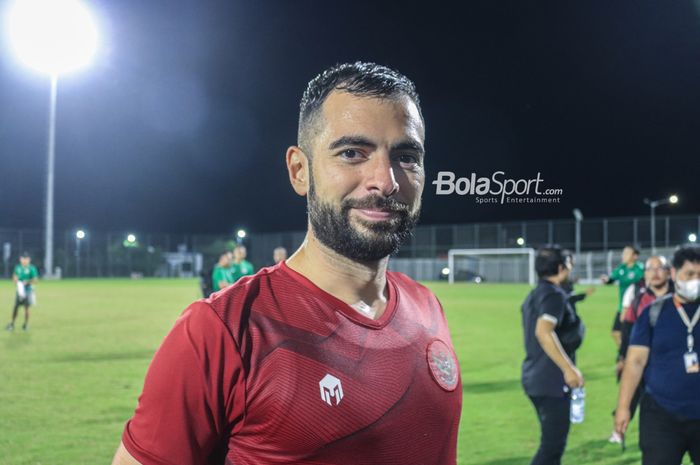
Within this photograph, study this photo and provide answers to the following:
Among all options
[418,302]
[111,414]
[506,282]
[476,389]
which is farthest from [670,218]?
[418,302]

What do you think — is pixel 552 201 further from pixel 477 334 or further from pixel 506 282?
pixel 506 282

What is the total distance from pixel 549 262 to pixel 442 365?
4.25 metres

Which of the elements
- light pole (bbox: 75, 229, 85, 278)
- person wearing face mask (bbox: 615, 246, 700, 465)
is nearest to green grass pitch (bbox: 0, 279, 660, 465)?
person wearing face mask (bbox: 615, 246, 700, 465)

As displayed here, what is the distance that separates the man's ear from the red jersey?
0.22m

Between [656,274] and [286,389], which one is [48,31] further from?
[286,389]

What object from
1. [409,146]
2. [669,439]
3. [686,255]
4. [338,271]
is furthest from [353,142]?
[686,255]

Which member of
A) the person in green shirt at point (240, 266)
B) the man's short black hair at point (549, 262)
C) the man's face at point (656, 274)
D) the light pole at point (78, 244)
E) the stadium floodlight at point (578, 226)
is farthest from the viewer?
the light pole at point (78, 244)

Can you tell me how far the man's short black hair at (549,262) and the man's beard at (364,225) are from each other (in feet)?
14.3

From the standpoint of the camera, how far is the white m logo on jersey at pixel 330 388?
1666mm

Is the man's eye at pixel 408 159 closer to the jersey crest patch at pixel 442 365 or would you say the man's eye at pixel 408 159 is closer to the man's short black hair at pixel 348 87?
the man's short black hair at pixel 348 87

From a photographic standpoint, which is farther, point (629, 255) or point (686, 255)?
point (629, 255)

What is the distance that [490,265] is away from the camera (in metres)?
58.8

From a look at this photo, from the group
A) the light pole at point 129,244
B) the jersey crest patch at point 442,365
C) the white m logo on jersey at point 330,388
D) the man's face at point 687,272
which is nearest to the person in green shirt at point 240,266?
the man's face at point 687,272

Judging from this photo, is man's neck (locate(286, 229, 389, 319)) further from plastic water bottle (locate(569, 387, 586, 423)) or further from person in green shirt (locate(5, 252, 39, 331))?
person in green shirt (locate(5, 252, 39, 331))
